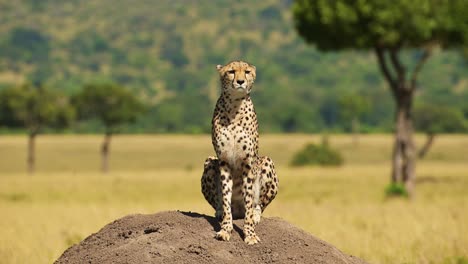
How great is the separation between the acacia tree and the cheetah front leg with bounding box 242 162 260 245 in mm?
20945

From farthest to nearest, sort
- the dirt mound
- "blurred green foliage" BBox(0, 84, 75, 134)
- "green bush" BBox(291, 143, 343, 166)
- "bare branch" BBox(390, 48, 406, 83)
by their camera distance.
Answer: "blurred green foliage" BBox(0, 84, 75, 134) < "green bush" BBox(291, 143, 343, 166) < "bare branch" BBox(390, 48, 406, 83) < the dirt mound

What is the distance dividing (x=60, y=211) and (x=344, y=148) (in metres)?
66.9

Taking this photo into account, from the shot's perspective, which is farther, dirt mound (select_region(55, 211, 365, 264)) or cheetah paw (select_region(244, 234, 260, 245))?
cheetah paw (select_region(244, 234, 260, 245))

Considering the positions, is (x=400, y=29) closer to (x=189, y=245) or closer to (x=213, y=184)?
(x=213, y=184)

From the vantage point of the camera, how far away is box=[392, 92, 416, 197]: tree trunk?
2900 centimetres

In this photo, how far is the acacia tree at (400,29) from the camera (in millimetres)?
28625

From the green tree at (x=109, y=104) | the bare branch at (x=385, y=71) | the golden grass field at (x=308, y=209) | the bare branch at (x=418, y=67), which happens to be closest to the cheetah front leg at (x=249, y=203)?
the golden grass field at (x=308, y=209)

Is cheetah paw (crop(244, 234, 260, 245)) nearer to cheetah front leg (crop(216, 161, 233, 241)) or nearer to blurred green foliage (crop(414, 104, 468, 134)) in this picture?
cheetah front leg (crop(216, 161, 233, 241))

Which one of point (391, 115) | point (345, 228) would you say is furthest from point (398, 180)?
point (391, 115)

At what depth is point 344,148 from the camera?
289 feet

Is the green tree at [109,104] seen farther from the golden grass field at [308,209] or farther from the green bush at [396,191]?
the green bush at [396,191]

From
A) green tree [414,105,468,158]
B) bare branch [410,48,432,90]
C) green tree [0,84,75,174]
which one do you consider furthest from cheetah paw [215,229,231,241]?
green tree [414,105,468,158]

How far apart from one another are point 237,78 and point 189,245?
155 centimetres

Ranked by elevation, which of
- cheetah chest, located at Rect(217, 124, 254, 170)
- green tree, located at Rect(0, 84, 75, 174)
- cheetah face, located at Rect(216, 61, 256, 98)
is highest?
cheetah face, located at Rect(216, 61, 256, 98)
